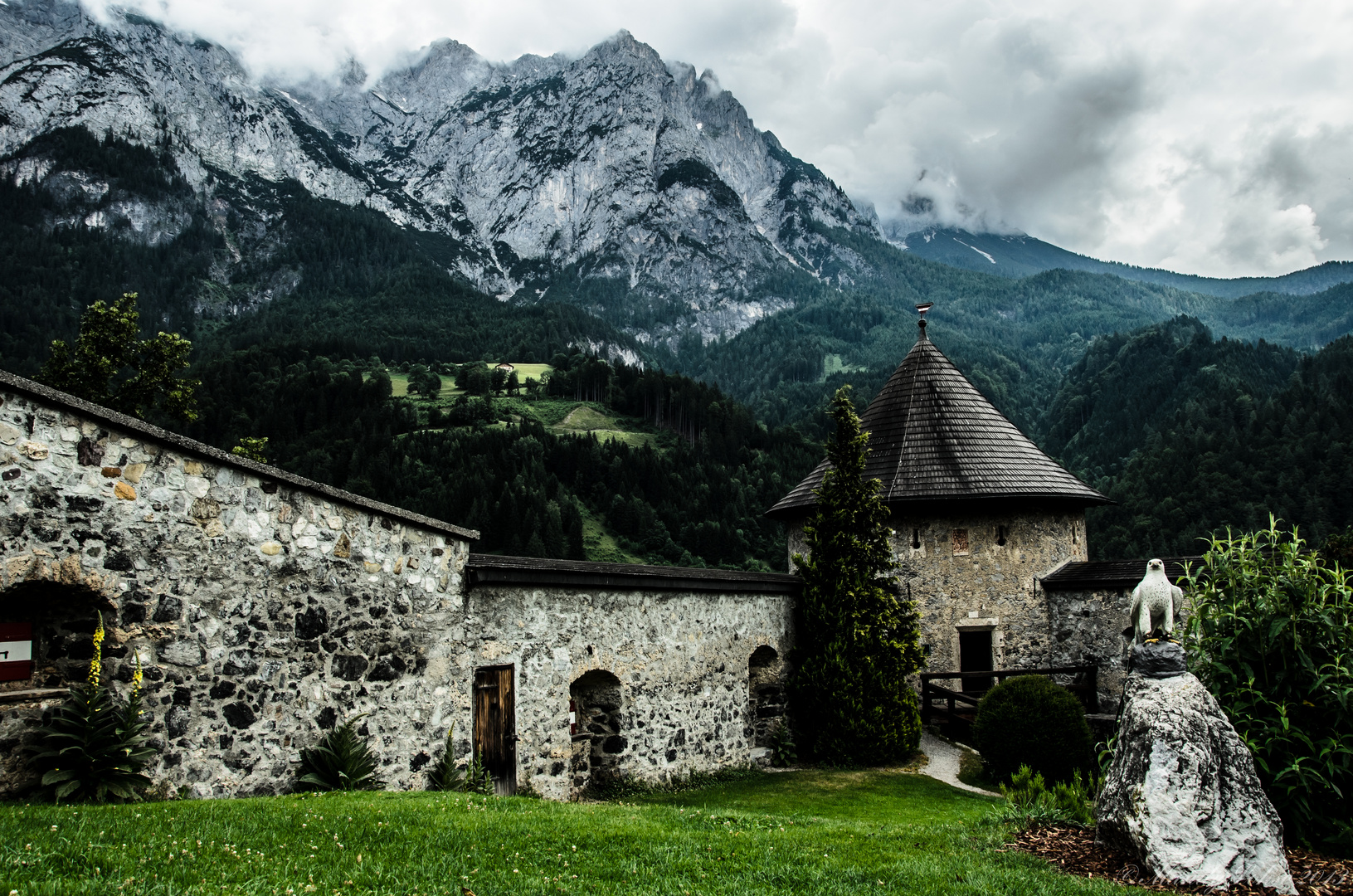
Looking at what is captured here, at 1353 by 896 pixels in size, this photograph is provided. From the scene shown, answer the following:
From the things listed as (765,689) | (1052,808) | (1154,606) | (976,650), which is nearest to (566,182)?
(976,650)

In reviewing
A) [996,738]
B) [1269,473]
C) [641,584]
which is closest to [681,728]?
[641,584]

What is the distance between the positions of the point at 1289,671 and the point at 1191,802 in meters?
1.91

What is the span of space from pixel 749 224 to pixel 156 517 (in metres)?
195

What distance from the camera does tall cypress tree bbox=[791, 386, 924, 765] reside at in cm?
1355

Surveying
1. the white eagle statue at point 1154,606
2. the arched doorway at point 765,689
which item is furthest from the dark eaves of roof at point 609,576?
the white eagle statue at point 1154,606

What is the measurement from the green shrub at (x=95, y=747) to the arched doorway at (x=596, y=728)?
5230 millimetres

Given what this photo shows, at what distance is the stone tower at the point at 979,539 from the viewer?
16375mm

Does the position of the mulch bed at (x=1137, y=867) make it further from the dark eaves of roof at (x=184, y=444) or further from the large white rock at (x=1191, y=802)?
the dark eaves of roof at (x=184, y=444)

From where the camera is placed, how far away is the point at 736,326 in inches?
6929

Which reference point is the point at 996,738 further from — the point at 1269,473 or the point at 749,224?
the point at 749,224

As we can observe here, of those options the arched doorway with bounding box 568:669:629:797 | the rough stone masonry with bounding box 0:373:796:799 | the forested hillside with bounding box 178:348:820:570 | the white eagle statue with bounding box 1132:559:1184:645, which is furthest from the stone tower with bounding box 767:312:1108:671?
the forested hillside with bounding box 178:348:820:570

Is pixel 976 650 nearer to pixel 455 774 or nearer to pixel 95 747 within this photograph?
pixel 455 774

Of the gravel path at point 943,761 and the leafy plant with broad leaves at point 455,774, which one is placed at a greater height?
the leafy plant with broad leaves at point 455,774

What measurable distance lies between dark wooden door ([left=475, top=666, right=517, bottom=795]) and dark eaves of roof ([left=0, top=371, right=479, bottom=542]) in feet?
5.93
